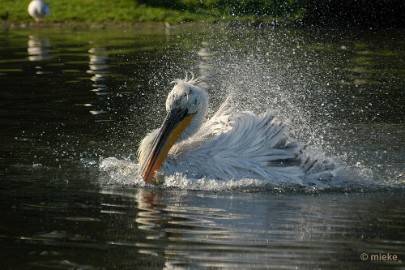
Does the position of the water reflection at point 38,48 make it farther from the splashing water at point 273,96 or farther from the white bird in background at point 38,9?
the splashing water at point 273,96

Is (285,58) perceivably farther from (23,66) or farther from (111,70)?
(23,66)

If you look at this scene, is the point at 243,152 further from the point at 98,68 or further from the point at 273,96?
the point at 98,68

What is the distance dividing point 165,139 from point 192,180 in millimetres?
470

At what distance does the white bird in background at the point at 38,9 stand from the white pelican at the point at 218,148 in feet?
60.5

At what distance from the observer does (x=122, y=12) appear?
27.4 metres

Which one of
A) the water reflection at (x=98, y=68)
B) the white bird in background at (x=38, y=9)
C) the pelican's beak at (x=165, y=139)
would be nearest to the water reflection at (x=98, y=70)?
the water reflection at (x=98, y=68)

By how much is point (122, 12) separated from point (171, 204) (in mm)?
20319

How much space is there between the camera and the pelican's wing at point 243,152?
8.32 meters

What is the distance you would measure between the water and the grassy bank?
643 centimetres

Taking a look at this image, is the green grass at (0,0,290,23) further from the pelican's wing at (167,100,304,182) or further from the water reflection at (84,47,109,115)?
the pelican's wing at (167,100,304,182)

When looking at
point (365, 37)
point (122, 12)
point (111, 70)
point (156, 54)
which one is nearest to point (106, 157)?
point (111, 70)

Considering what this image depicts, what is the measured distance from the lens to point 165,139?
8453mm

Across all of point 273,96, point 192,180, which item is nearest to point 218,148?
point 192,180

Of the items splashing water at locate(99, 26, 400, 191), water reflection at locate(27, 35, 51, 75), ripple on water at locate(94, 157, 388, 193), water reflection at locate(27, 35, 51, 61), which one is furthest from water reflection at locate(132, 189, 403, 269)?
water reflection at locate(27, 35, 51, 61)
